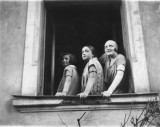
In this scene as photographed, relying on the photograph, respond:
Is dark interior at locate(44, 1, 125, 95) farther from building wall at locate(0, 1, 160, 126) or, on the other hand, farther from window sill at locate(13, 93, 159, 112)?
window sill at locate(13, 93, 159, 112)

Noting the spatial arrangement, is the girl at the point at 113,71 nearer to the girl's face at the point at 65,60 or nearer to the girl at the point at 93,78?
the girl at the point at 93,78

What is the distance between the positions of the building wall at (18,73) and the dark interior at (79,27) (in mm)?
707

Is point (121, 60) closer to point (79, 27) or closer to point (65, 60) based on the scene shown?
point (65, 60)

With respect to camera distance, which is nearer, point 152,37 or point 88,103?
Answer: point 88,103

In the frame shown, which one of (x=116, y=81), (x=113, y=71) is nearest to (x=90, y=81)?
(x=116, y=81)

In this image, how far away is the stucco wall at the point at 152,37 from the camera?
6020mm

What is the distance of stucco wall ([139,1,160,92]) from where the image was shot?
237 inches

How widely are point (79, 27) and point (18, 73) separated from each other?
93.3 inches

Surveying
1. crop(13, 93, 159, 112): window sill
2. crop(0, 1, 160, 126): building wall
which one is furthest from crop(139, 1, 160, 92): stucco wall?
crop(13, 93, 159, 112): window sill

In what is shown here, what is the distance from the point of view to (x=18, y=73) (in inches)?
242

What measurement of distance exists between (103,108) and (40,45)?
167cm

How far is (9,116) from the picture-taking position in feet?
18.7

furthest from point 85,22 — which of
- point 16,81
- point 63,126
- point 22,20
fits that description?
point 63,126

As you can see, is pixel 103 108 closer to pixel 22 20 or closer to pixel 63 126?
pixel 63 126
